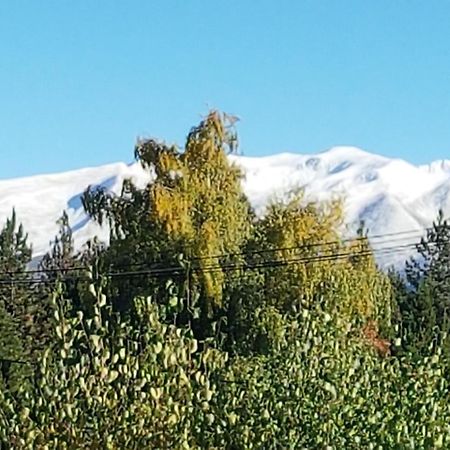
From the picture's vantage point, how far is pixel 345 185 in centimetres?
8319

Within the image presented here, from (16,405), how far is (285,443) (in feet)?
4.60

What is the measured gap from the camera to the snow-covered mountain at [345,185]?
87.7m

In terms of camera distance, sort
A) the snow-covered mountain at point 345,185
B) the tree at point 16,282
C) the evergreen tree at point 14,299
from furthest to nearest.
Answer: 1. the snow-covered mountain at point 345,185
2. the tree at point 16,282
3. the evergreen tree at point 14,299

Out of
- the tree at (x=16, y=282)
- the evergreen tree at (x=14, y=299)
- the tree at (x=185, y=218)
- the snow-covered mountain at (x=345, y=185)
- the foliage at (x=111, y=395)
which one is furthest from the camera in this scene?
the snow-covered mountain at (x=345, y=185)

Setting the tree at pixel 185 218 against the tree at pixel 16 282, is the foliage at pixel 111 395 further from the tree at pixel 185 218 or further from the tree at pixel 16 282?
the tree at pixel 16 282

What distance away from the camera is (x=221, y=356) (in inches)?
243

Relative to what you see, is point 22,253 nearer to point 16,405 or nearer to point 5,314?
point 5,314

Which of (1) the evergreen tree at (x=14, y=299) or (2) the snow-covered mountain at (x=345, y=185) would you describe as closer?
(1) the evergreen tree at (x=14, y=299)

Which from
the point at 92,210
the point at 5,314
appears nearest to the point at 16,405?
the point at 92,210

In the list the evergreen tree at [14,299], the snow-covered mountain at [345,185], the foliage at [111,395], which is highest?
the snow-covered mountain at [345,185]

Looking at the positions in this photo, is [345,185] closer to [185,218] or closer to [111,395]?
[185,218]

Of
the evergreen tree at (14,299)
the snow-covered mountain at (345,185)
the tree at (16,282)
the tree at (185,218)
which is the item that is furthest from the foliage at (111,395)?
the snow-covered mountain at (345,185)

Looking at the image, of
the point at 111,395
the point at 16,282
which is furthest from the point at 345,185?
the point at 111,395

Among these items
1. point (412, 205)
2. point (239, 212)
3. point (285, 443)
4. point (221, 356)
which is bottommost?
point (285, 443)
